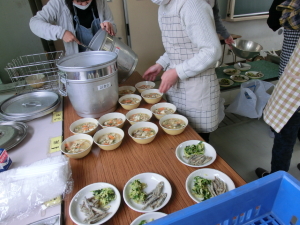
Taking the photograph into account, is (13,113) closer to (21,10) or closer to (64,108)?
(64,108)

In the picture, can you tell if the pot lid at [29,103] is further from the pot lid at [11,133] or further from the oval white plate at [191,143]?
the oval white plate at [191,143]

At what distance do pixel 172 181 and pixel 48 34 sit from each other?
1334 millimetres

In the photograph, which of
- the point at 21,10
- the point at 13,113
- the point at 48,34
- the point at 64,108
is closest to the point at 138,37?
the point at 21,10

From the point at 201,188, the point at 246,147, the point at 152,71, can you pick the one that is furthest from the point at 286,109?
the point at 246,147

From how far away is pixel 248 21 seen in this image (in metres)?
3.78

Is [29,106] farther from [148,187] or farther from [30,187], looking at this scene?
[148,187]

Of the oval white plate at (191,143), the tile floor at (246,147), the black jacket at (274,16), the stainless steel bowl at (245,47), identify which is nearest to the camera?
the oval white plate at (191,143)

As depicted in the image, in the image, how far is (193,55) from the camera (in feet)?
3.28

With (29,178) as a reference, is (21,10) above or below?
above

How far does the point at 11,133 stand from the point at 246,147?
203cm

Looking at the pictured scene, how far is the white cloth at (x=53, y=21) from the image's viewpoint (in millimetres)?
1373

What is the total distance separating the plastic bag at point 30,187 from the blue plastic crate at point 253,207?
0.45 metres

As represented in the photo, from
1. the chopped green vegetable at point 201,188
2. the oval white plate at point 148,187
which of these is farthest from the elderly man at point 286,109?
the oval white plate at point 148,187

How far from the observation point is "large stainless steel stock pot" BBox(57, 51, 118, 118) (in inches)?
36.9
